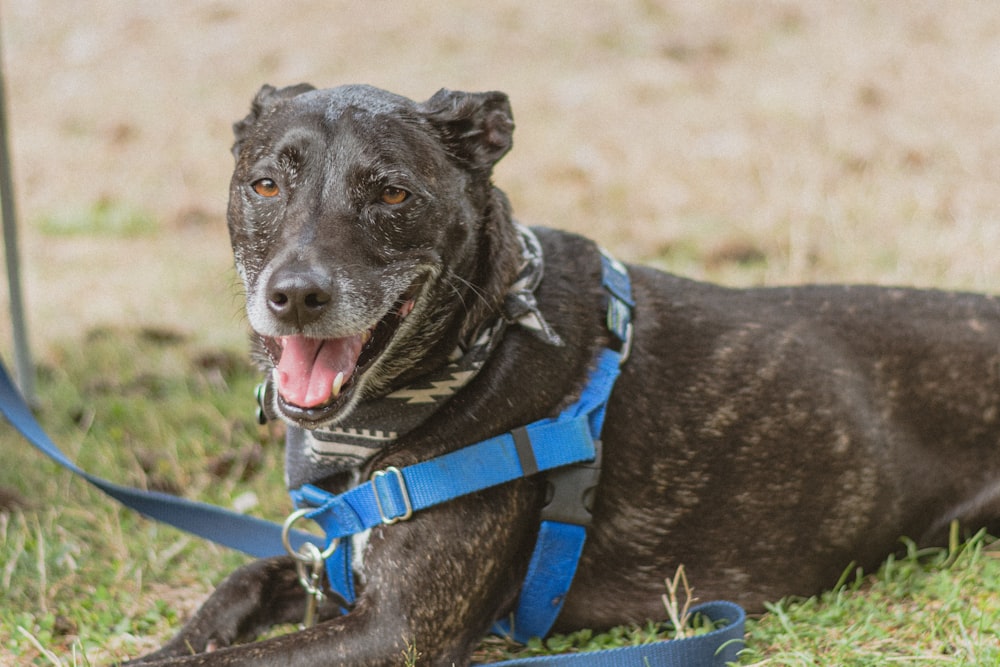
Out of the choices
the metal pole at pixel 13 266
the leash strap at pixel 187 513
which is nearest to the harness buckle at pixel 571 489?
the leash strap at pixel 187 513

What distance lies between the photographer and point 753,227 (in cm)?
751

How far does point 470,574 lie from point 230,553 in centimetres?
139

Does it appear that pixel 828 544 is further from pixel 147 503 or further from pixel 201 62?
pixel 201 62

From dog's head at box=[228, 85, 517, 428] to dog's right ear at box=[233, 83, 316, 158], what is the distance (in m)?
0.08

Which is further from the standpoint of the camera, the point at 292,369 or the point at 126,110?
the point at 126,110

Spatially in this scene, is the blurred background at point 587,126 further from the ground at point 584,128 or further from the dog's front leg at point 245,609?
the dog's front leg at point 245,609

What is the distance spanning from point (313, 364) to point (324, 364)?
31mm

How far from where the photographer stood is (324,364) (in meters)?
2.80

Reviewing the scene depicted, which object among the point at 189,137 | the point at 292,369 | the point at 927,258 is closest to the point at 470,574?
the point at 292,369

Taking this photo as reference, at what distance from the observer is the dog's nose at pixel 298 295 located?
262 centimetres

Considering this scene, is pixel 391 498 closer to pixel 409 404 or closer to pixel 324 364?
pixel 409 404

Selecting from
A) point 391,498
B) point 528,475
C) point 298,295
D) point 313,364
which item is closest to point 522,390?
point 528,475

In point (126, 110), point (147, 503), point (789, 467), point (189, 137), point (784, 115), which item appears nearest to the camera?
point (789, 467)

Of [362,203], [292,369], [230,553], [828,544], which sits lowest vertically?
[230,553]
